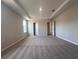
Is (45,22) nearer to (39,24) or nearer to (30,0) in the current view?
(39,24)

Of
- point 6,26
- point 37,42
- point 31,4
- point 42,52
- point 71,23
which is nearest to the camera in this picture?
point 42,52

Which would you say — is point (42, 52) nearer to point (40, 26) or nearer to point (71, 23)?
point (71, 23)

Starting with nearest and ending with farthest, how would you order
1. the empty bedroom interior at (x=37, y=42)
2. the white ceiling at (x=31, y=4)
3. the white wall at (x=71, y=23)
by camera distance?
the empty bedroom interior at (x=37, y=42)
the white ceiling at (x=31, y=4)
the white wall at (x=71, y=23)

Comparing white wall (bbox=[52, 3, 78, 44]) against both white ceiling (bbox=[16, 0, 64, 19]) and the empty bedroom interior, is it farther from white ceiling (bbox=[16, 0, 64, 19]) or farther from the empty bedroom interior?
white ceiling (bbox=[16, 0, 64, 19])

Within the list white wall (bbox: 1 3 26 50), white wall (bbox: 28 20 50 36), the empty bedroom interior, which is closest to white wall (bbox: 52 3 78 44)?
the empty bedroom interior

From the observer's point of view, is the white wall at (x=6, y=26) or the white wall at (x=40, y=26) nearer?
the white wall at (x=6, y=26)

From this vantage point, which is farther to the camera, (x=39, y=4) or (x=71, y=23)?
(x=71, y=23)

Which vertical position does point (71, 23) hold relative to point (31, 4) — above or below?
below

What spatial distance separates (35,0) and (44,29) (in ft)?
26.6

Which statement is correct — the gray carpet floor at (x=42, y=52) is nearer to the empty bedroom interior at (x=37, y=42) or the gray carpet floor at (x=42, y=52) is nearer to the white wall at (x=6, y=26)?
the empty bedroom interior at (x=37, y=42)

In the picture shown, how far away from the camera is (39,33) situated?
12781mm

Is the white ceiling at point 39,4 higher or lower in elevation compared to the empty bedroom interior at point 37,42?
higher

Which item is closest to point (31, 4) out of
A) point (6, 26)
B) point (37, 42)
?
point (6, 26)

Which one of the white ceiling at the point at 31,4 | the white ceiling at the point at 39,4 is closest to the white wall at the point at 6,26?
the white ceiling at the point at 31,4
